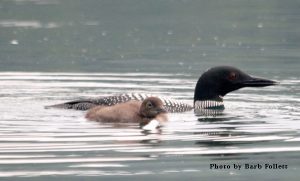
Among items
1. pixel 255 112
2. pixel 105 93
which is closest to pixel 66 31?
pixel 105 93

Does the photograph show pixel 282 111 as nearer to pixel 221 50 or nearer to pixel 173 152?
pixel 173 152

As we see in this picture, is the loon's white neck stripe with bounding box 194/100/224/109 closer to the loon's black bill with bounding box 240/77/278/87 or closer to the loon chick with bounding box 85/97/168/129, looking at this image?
the loon's black bill with bounding box 240/77/278/87

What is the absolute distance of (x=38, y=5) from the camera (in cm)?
3030

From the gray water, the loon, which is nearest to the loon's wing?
the gray water

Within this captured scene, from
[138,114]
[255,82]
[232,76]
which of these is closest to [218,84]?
[232,76]

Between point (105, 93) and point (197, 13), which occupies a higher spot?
point (197, 13)

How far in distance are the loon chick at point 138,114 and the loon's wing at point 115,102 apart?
27.3 inches

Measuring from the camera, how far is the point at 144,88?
14078mm

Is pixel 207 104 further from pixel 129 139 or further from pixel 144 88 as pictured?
pixel 129 139

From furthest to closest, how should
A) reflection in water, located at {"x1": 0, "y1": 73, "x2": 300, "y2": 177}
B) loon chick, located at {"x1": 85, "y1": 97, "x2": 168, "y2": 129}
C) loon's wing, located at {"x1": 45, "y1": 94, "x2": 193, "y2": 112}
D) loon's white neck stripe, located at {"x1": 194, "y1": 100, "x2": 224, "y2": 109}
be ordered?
loon's white neck stripe, located at {"x1": 194, "y1": 100, "x2": 224, "y2": 109}, loon's wing, located at {"x1": 45, "y1": 94, "x2": 193, "y2": 112}, loon chick, located at {"x1": 85, "y1": 97, "x2": 168, "y2": 129}, reflection in water, located at {"x1": 0, "y1": 73, "x2": 300, "y2": 177}

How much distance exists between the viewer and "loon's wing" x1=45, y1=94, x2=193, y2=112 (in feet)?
40.1

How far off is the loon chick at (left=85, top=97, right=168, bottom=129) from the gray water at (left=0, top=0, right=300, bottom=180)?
0.19 m

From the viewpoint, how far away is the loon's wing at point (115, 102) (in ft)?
40.1

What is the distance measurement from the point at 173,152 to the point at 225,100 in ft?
13.4
